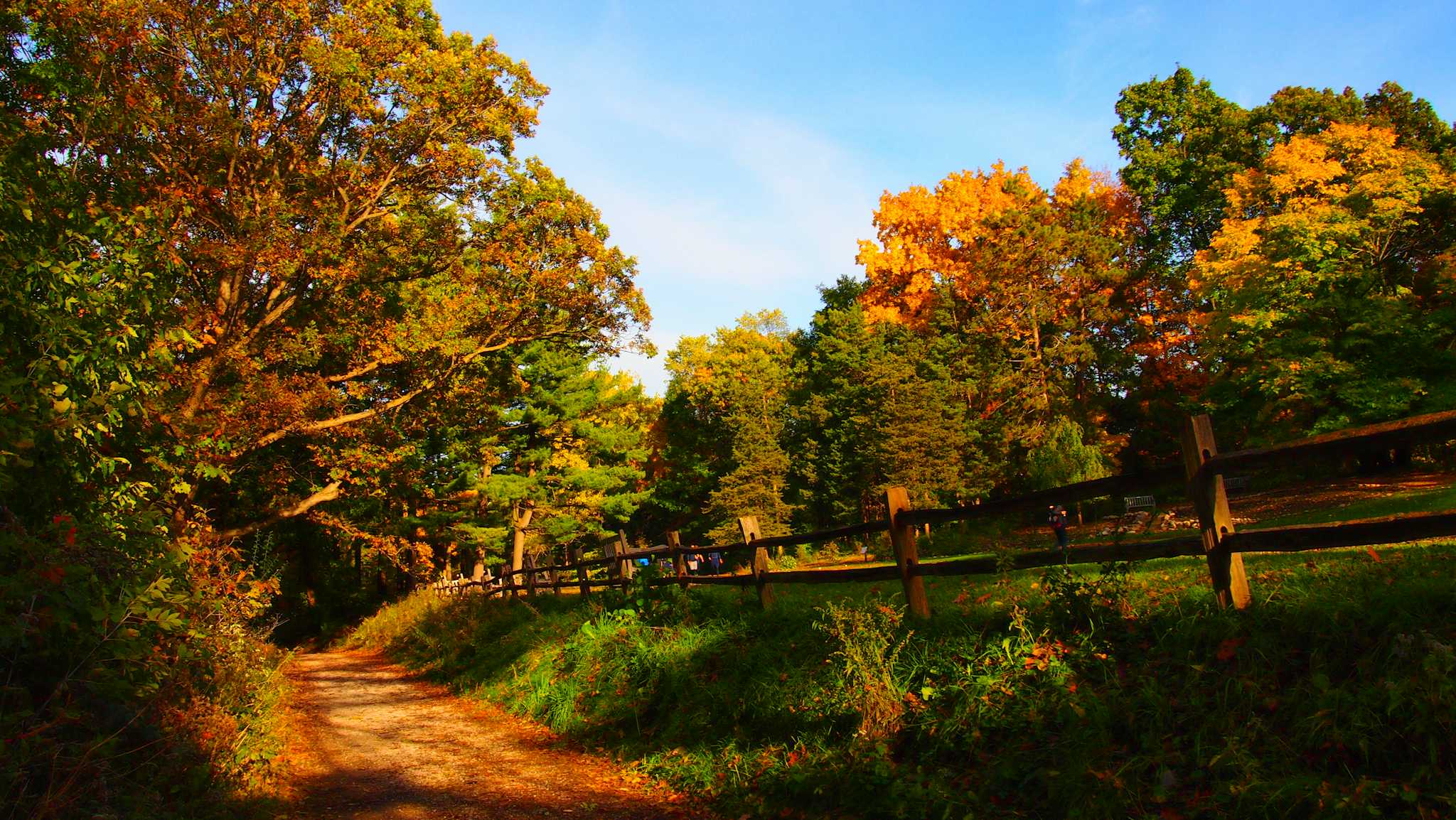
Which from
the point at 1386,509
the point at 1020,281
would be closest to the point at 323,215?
the point at 1386,509

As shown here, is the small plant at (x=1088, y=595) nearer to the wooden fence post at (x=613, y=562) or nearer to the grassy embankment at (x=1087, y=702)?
the grassy embankment at (x=1087, y=702)

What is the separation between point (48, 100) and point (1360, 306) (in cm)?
2796

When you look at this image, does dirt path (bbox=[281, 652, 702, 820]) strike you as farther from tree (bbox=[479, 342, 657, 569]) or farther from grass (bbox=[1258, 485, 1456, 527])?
tree (bbox=[479, 342, 657, 569])

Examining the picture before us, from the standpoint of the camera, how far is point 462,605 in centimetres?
1694

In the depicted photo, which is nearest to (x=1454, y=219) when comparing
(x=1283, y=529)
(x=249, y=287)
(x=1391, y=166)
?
(x=1391, y=166)

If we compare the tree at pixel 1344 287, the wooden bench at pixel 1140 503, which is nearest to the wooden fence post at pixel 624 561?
the wooden bench at pixel 1140 503

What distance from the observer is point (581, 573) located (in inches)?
530

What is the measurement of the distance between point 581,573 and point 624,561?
1992 millimetres

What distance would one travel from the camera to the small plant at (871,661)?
17.8 feet

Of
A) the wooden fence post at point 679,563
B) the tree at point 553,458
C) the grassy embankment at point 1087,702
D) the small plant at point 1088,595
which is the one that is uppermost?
the tree at point 553,458

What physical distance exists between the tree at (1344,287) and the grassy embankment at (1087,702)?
18.9 m

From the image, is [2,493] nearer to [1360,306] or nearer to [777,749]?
[777,749]

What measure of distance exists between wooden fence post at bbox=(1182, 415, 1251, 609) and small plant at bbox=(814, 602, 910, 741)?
2.00 meters

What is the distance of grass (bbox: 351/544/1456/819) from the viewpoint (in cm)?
363
